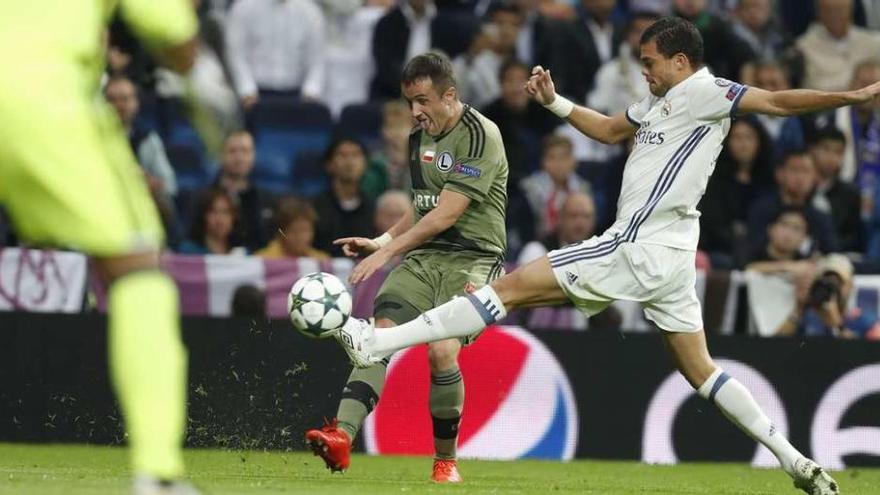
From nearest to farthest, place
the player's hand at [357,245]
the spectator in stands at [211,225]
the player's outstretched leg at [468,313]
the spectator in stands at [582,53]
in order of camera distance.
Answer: the player's outstretched leg at [468,313]
the player's hand at [357,245]
the spectator in stands at [211,225]
the spectator in stands at [582,53]

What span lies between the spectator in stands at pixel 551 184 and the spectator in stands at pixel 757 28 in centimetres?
305

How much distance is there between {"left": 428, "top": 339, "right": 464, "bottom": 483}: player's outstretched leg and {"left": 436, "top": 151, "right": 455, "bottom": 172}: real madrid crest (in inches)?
35.9

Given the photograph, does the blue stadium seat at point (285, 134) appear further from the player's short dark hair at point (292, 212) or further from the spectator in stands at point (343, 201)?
the player's short dark hair at point (292, 212)

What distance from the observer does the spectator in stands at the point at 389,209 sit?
13.0 m

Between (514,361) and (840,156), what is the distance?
4.40 meters

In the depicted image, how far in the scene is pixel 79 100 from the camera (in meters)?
5.38

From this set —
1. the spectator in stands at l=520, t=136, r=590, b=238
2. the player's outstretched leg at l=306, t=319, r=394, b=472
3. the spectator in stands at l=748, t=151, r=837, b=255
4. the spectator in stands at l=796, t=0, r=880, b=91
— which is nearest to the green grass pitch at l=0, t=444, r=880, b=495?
the player's outstretched leg at l=306, t=319, r=394, b=472

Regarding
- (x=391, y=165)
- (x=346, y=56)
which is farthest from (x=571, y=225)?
(x=346, y=56)

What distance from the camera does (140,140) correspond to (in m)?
13.4

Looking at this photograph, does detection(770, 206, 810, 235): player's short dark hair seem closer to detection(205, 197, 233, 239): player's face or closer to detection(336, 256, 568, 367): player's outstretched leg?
detection(205, 197, 233, 239): player's face

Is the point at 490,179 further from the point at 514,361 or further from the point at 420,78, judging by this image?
the point at 514,361

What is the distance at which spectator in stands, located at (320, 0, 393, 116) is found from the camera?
1586 centimetres

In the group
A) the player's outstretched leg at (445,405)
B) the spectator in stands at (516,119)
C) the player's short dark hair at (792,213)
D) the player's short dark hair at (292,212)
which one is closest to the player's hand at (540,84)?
the player's outstretched leg at (445,405)

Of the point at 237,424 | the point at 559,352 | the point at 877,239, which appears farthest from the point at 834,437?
the point at 237,424
